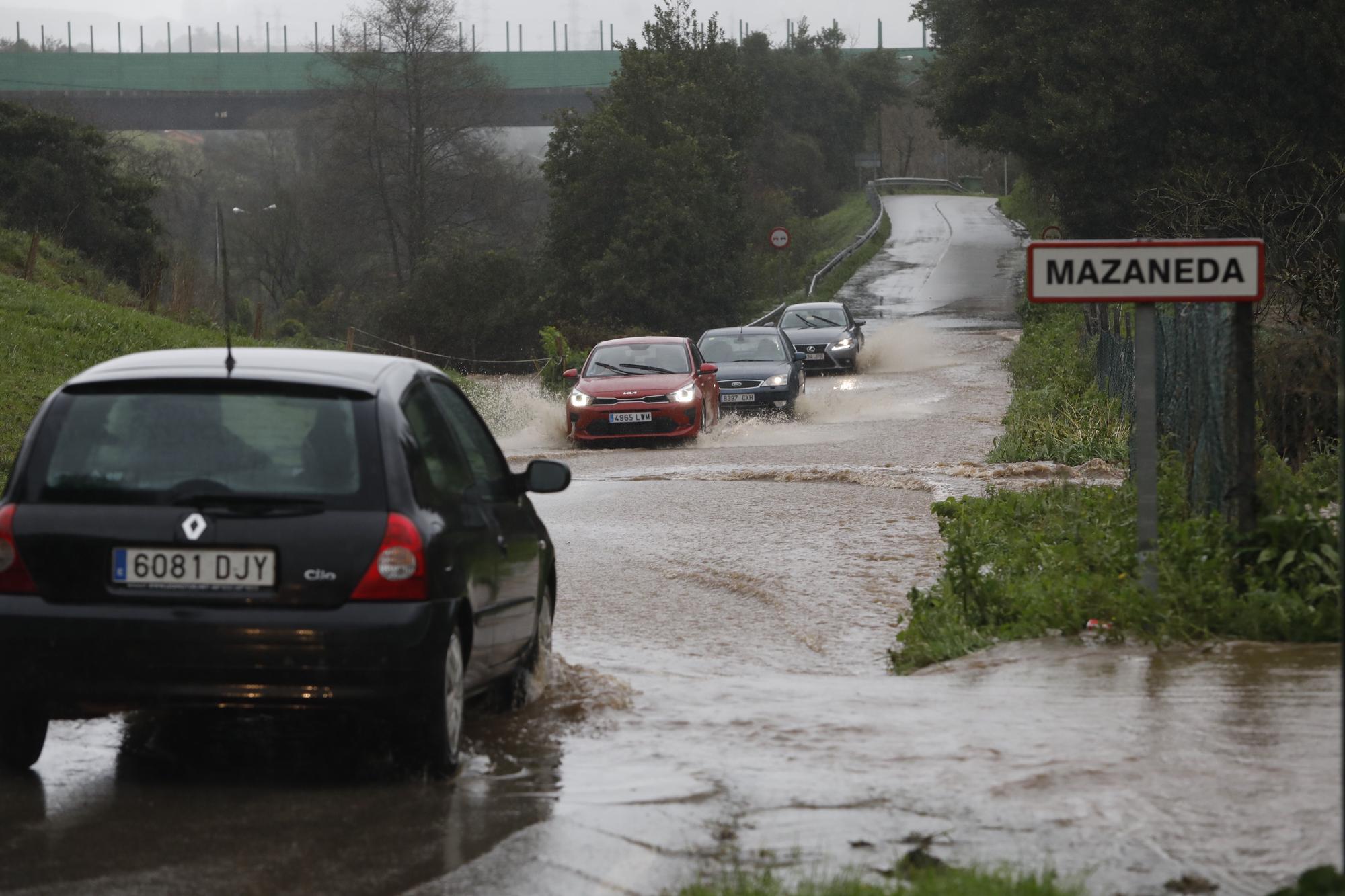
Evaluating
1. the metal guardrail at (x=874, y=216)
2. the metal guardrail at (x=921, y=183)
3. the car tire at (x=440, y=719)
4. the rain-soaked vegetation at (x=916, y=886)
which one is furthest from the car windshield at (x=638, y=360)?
the metal guardrail at (x=921, y=183)

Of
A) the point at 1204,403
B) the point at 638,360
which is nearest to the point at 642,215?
the point at 638,360

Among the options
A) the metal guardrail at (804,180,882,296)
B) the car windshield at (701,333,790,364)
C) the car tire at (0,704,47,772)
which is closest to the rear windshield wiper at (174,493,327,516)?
the car tire at (0,704,47,772)

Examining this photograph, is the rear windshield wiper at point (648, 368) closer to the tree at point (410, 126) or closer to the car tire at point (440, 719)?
the car tire at point (440, 719)

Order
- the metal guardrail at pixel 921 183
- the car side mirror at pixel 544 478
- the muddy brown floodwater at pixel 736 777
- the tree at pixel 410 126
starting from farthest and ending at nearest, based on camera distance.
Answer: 1. the metal guardrail at pixel 921 183
2. the tree at pixel 410 126
3. the car side mirror at pixel 544 478
4. the muddy brown floodwater at pixel 736 777

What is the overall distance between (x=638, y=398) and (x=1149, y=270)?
14761 mm

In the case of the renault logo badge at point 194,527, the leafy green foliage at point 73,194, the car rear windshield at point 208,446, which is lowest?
the renault logo badge at point 194,527

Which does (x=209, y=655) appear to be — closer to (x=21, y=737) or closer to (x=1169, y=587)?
(x=21, y=737)

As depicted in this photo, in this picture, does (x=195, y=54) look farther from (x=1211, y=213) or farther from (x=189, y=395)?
(x=189, y=395)

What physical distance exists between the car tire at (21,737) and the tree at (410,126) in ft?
202

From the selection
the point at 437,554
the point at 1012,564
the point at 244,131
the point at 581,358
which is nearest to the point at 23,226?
the point at 581,358

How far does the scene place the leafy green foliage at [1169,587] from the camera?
26.7ft

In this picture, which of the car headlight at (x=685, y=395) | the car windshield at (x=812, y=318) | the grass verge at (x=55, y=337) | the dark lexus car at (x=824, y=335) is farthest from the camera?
the car windshield at (x=812, y=318)

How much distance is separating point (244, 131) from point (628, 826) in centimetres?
11590

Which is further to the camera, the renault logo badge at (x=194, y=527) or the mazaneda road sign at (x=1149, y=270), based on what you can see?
the mazaneda road sign at (x=1149, y=270)
